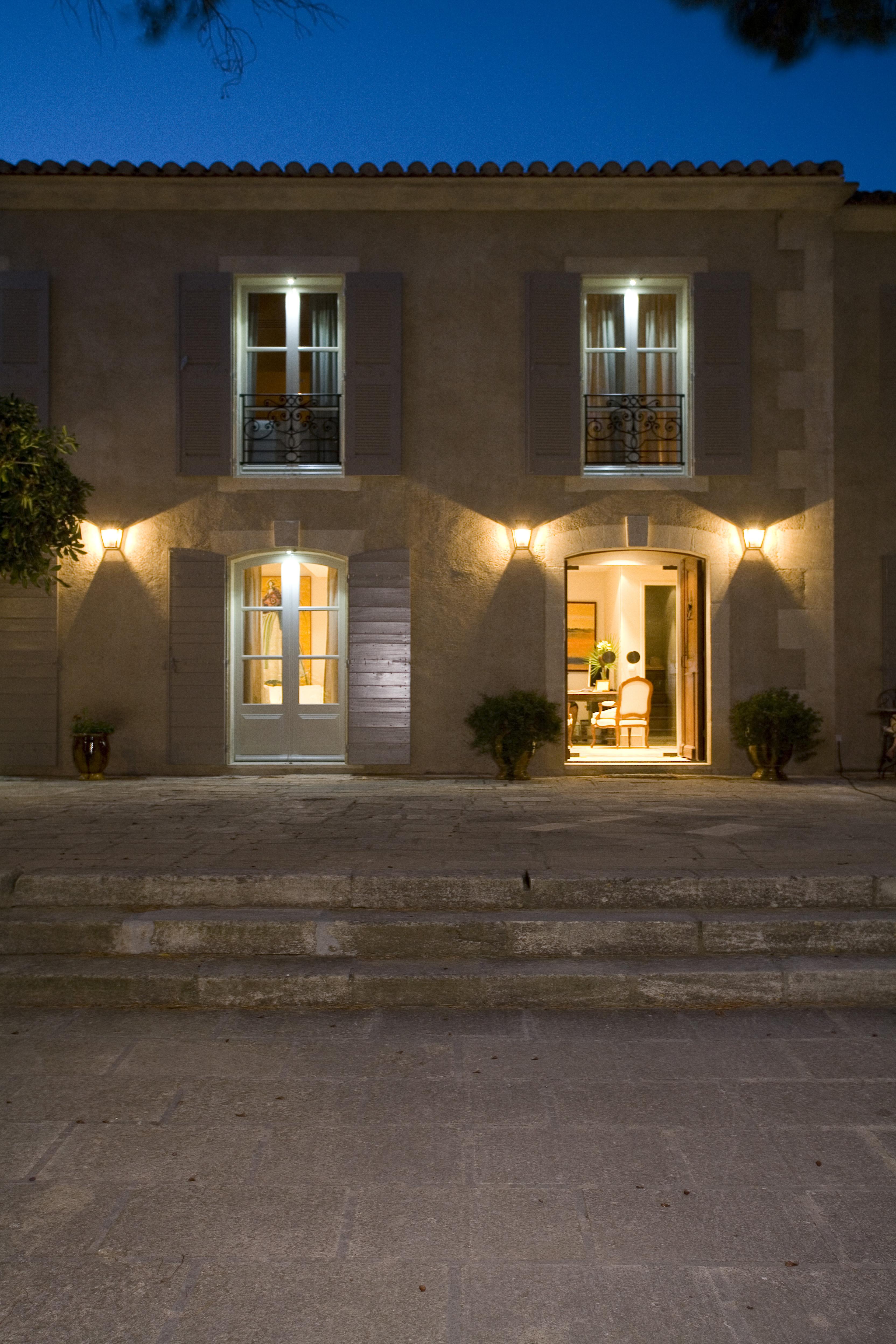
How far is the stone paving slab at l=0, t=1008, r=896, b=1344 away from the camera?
2.04 meters

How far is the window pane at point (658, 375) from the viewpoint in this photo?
32.1 ft

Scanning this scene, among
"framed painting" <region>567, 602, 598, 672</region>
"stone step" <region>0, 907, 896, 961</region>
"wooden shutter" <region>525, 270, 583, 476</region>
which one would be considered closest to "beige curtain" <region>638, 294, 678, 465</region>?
"wooden shutter" <region>525, 270, 583, 476</region>

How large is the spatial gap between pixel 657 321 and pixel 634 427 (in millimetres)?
1117

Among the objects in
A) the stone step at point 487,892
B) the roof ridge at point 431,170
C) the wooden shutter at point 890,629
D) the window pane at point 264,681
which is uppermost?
the roof ridge at point 431,170

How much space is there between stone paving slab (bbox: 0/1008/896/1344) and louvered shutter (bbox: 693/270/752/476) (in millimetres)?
6698

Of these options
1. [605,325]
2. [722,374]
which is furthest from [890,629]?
[605,325]

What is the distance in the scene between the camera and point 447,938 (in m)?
4.23

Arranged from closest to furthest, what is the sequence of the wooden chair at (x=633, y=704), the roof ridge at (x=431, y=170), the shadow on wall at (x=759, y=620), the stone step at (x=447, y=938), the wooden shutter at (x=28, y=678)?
the stone step at (x=447, y=938)
the roof ridge at (x=431, y=170)
the wooden shutter at (x=28, y=678)
the shadow on wall at (x=759, y=620)
the wooden chair at (x=633, y=704)

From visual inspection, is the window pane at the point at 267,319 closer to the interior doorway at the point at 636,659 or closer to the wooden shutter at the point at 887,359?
the interior doorway at the point at 636,659

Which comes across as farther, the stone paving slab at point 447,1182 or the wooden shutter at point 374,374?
the wooden shutter at point 374,374

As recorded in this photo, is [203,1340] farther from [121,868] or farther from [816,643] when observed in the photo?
[816,643]

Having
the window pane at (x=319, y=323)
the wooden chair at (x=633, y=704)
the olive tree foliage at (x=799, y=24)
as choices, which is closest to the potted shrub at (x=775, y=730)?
the wooden chair at (x=633, y=704)

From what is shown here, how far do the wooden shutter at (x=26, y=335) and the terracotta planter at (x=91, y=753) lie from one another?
2.98 meters

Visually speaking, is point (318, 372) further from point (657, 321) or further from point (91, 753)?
point (91, 753)
